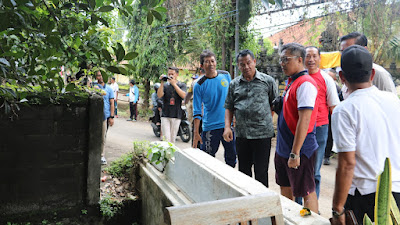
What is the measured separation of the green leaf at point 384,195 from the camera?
1625 millimetres

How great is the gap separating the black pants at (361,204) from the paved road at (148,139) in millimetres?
2266

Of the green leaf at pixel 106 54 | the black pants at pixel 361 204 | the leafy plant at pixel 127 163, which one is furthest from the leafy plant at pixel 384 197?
the leafy plant at pixel 127 163

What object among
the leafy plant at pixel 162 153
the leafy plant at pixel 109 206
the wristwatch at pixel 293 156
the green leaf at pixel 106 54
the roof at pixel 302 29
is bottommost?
the leafy plant at pixel 109 206

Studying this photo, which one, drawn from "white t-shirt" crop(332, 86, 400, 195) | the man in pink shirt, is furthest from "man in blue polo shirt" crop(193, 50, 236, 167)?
"white t-shirt" crop(332, 86, 400, 195)

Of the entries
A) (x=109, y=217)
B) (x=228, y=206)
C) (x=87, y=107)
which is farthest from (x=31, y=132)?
(x=228, y=206)

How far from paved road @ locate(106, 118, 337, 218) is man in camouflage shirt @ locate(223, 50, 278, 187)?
120cm

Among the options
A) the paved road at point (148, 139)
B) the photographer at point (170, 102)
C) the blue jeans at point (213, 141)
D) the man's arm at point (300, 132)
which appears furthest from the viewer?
the photographer at point (170, 102)

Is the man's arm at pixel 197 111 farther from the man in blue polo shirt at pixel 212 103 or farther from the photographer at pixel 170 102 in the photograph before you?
the photographer at pixel 170 102

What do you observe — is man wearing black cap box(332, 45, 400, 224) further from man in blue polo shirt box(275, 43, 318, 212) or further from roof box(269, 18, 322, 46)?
roof box(269, 18, 322, 46)

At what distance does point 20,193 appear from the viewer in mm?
3996

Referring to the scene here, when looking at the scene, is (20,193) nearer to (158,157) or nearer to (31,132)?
(31,132)

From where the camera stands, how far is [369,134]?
1.92 metres

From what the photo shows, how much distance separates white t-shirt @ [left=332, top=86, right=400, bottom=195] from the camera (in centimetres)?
192

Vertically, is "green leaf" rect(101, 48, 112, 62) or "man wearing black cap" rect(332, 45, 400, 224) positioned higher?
"green leaf" rect(101, 48, 112, 62)
